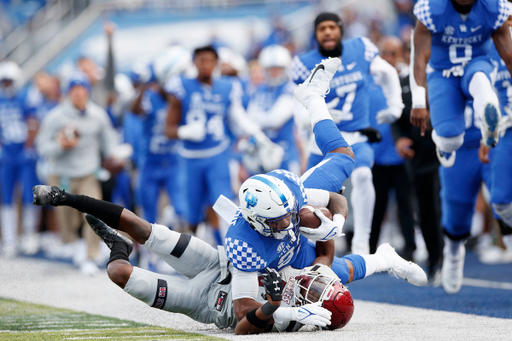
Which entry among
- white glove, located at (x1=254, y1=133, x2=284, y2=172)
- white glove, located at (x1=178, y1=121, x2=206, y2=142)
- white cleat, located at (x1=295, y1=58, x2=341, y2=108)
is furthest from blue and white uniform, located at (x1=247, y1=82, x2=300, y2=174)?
white cleat, located at (x1=295, y1=58, x2=341, y2=108)

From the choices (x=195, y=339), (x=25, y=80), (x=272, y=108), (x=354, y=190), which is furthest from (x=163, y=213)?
(x=25, y=80)

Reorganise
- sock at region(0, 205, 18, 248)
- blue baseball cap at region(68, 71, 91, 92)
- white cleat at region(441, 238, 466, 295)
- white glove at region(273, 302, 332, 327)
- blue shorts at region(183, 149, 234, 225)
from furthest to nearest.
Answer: sock at region(0, 205, 18, 248), blue baseball cap at region(68, 71, 91, 92), blue shorts at region(183, 149, 234, 225), white cleat at region(441, 238, 466, 295), white glove at region(273, 302, 332, 327)

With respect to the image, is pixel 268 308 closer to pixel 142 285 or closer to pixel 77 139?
pixel 142 285

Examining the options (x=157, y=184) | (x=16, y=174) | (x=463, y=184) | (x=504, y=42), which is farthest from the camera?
(x=16, y=174)

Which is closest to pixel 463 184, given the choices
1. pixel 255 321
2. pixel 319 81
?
pixel 319 81

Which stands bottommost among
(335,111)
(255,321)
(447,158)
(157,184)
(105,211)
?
(255,321)

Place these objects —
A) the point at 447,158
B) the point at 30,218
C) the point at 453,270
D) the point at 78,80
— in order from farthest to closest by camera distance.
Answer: the point at 30,218
the point at 78,80
the point at 453,270
the point at 447,158

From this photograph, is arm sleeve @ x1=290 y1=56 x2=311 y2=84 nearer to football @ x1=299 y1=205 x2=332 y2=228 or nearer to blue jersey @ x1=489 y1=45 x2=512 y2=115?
blue jersey @ x1=489 y1=45 x2=512 y2=115

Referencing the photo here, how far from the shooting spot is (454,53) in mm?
5473

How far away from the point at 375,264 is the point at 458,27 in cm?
179

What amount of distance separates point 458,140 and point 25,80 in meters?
16.7

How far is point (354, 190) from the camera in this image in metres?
6.39

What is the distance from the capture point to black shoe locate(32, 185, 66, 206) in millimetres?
4523

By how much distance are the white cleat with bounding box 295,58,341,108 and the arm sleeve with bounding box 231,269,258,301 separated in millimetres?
1539
